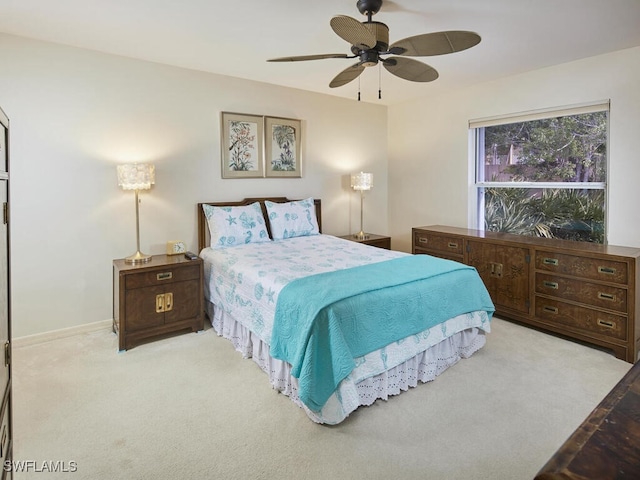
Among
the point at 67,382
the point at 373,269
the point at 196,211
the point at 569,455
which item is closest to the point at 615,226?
the point at 373,269

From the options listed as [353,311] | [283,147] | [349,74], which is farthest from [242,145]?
[353,311]

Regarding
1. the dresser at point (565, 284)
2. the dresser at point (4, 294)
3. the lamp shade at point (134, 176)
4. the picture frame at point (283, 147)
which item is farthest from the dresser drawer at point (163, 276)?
the dresser at point (565, 284)

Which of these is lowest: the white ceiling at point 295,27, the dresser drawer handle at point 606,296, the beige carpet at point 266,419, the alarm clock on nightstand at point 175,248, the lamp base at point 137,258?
the beige carpet at point 266,419

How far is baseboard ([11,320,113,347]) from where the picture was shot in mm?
3146

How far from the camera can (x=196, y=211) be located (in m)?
3.97

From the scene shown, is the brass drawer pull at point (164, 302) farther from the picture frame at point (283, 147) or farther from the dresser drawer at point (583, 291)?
the dresser drawer at point (583, 291)

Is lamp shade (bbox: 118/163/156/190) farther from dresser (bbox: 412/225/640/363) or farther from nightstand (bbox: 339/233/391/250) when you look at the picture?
dresser (bbox: 412/225/640/363)

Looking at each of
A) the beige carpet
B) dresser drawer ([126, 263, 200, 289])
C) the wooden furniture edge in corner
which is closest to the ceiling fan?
the wooden furniture edge in corner

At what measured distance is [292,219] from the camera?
4258 mm

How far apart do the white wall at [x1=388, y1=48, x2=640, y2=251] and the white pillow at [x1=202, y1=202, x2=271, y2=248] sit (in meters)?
2.25

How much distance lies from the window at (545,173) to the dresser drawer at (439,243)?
72 cm

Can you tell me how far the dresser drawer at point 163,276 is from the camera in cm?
311

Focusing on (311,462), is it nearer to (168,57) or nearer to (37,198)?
(37,198)

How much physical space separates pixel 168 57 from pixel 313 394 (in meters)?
3.13
